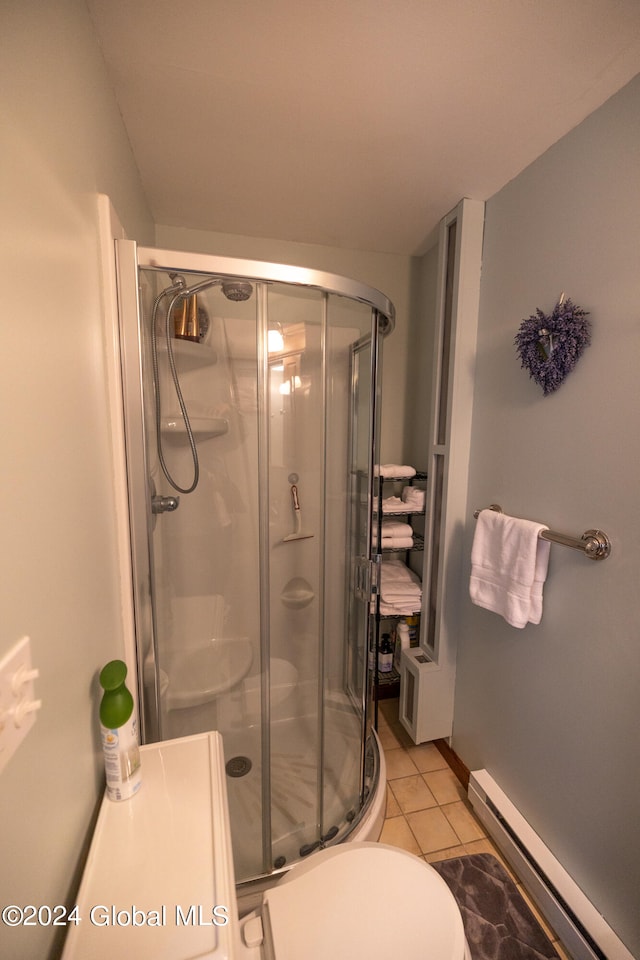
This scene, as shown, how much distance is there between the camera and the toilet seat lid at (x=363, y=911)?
0.73m

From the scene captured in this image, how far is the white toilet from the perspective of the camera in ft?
1.82

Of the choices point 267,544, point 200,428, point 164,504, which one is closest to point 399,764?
point 267,544

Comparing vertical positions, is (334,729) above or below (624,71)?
below

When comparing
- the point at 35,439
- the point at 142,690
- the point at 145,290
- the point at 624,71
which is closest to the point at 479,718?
the point at 142,690

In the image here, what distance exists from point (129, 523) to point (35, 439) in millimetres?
523

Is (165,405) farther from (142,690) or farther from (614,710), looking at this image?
(614,710)

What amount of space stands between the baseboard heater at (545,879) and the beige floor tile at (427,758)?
0.25 m

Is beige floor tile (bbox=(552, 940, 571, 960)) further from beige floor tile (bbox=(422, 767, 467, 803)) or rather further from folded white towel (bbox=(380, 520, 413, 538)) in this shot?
folded white towel (bbox=(380, 520, 413, 538))

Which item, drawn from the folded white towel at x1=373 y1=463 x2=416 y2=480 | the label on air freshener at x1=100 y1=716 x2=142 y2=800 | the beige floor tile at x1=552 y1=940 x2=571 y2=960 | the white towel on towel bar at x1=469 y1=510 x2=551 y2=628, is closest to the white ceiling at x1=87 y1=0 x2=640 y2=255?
the folded white towel at x1=373 y1=463 x2=416 y2=480

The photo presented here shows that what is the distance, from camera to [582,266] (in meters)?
1.08

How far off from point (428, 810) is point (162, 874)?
4.51ft

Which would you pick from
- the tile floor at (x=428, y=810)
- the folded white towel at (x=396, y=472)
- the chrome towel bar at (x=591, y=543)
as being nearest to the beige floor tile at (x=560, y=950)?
the tile floor at (x=428, y=810)

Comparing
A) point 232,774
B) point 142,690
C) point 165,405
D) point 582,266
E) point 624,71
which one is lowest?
point 232,774

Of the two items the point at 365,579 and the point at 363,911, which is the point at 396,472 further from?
the point at 363,911
